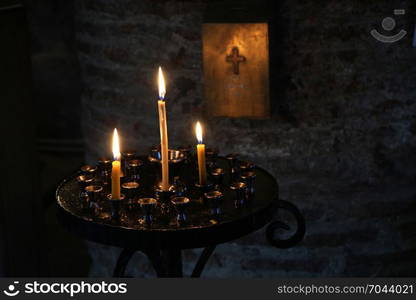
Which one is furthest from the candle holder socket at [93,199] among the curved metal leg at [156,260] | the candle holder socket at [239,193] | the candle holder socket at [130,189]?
the candle holder socket at [239,193]

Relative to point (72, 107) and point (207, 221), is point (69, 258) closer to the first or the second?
point (72, 107)

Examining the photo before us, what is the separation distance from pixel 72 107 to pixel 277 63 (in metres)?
2.93

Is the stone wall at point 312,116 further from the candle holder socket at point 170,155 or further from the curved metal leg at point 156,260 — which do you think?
the curved metal leg at point 156,260

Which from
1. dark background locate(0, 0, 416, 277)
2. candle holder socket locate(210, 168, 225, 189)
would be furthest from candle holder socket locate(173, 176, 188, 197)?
dark background locate(0, 0, 416, 277)

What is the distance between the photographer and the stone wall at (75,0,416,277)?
123 inches

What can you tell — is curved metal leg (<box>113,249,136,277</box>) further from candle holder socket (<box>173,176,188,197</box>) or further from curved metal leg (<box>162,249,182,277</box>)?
candle holder socket (<box>173,176,188,197</box>)

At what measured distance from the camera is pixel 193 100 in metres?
3.35

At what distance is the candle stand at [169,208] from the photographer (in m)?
2.01

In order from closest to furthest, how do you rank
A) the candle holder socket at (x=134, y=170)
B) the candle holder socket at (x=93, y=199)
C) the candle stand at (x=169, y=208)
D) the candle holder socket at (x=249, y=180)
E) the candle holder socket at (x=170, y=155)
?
the candle stand at (x=169, y=208)
the candle holder socket at (x=93, y=199)
the candle holder socket at (x=249, y=180)
the candle holder socket at (x=134, y=170)
the candle holder socket at (x=170, y=155)

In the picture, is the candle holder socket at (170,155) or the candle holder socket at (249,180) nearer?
the candle holder socket at (249,180)

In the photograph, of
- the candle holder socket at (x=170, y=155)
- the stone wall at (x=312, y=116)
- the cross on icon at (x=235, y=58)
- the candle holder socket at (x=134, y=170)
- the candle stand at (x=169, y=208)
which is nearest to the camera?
the candle stand at (x=169, y=208)

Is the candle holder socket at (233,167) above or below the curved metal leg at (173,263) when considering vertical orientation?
above

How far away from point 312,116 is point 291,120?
0.34 feet

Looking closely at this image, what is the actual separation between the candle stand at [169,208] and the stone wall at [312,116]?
2.73ft
